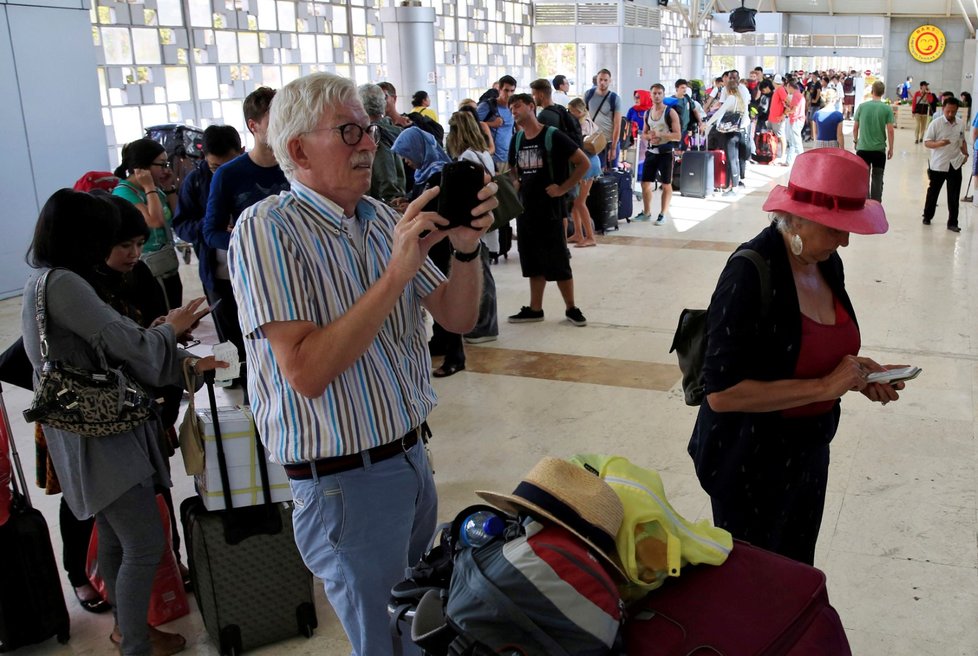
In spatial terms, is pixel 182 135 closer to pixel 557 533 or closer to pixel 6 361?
pixel 6 361

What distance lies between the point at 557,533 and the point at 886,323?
605cm

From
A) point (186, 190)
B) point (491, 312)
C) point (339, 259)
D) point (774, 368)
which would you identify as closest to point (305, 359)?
point (339, 259)

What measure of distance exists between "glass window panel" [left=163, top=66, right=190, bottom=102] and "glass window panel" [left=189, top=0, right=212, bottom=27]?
58 cm

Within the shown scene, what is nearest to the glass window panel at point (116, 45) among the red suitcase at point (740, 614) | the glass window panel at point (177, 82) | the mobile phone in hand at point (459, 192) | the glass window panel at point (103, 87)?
the glass window panel at point (103, 87)

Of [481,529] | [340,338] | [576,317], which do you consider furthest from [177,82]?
[481,529]

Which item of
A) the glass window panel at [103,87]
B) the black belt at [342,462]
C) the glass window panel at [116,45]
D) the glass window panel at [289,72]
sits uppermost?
the glass window panel at [116,45]

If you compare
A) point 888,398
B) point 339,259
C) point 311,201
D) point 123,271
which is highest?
point 311,201

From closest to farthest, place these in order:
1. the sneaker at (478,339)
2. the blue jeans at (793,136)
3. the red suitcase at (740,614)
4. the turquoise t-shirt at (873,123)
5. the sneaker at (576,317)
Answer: the red suitcase at (740,614)
the sneaker at (478,339)
the sneaker at (576,317)
the turquoise t-shirt at (873,123)
the blue jeans at (793,136)

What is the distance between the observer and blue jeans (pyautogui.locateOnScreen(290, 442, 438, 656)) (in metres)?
1.88

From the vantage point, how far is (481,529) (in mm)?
1515

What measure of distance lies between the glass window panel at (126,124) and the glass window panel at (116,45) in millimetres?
521

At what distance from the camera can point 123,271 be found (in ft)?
9.93

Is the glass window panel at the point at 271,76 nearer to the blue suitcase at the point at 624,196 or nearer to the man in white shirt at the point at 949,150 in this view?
the blue suitcase at the point at 624,196

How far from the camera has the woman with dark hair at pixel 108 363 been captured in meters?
2.60
